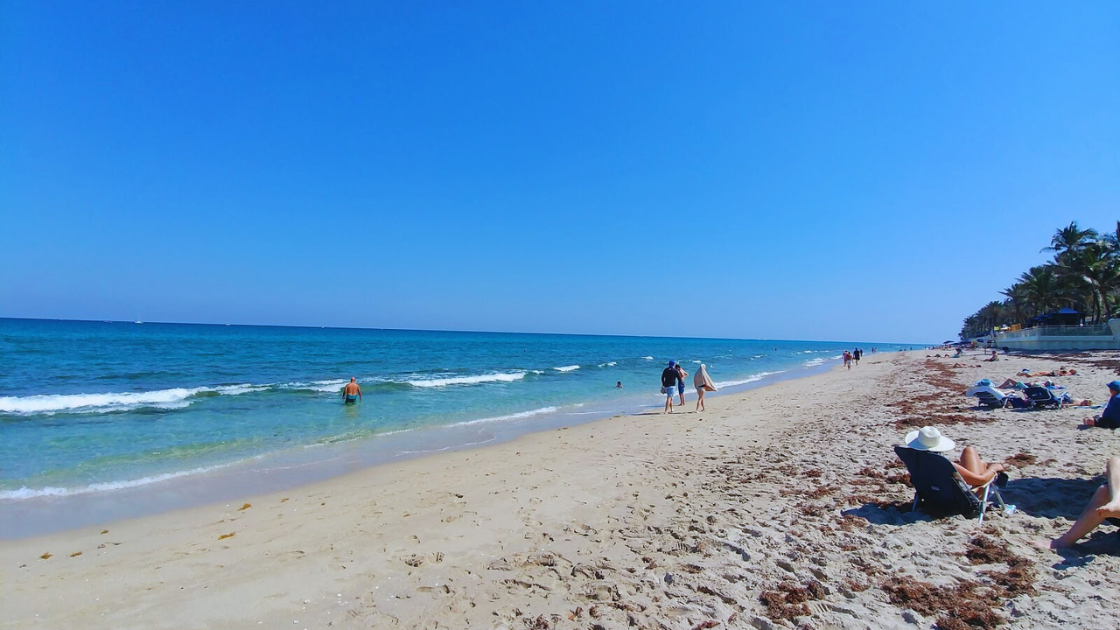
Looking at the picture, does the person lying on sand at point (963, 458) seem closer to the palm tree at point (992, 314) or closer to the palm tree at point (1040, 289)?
the palm tree at point (1040, 289)

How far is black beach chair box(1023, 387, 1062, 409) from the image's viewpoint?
11.1m

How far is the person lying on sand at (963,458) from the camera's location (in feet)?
18.2

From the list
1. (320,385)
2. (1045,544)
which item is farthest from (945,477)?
(320,385)

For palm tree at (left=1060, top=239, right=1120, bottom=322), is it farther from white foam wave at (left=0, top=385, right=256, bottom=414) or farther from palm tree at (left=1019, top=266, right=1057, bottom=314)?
white foam wave at (left=0, top=385, right=256, bottom=414)

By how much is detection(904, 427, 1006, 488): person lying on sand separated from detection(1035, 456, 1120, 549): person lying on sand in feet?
3.24

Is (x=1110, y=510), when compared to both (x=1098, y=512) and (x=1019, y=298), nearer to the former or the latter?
(x=1098, y=512)

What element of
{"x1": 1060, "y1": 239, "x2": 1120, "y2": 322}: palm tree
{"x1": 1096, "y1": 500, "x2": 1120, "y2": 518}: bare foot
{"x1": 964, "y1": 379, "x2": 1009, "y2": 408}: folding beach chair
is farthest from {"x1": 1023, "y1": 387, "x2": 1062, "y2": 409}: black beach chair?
{"x1": 1060, "y1": 239, "x2": 1120, "y2": 322}: palm tree

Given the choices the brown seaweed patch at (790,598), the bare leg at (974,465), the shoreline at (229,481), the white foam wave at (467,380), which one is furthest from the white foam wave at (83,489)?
the white foam wave at (467,380)

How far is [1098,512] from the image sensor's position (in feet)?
14.1

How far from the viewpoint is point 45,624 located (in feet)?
14.2

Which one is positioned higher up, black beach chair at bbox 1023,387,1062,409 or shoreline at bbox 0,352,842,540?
black beach chair at bbox 1023,387,1062,409

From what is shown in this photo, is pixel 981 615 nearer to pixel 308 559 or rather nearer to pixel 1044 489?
pixel 1044 489

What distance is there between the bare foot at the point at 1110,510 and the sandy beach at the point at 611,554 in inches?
12.0

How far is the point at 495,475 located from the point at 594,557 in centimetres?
412
